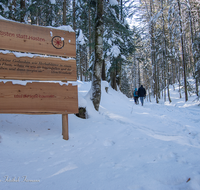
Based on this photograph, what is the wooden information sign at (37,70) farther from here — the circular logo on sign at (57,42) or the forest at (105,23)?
the forest at (105,23)

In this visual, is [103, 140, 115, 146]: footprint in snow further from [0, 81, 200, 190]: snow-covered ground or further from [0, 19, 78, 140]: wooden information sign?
[0, 19, 78, 140]: wooden information sign

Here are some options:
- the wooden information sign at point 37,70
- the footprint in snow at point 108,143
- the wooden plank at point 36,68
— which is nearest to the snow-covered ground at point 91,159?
the footprint in snow at point 108,143

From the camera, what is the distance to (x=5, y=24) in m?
3.29

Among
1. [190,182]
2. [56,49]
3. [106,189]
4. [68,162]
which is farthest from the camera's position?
[56,49]

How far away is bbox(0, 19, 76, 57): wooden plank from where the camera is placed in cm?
329

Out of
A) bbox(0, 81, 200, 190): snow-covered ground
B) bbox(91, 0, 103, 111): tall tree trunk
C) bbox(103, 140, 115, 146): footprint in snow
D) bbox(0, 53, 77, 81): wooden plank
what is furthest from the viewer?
bbox(91, 0, 103, 111): tall tree trunk

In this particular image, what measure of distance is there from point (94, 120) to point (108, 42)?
9.39 metres

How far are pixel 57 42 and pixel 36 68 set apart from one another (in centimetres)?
95

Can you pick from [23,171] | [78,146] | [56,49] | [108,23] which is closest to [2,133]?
[23,171]

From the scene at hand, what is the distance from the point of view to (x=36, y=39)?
3561 mm

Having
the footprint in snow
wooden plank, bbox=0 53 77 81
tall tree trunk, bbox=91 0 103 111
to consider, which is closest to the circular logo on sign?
wooden plank, bbox=0 53 77 81

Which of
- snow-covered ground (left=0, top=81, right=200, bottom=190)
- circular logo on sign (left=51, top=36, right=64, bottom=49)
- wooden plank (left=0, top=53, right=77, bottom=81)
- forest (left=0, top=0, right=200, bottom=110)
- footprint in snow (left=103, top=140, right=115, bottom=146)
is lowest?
footprint in snow (left=103, top=140, right=115, bottom=146)

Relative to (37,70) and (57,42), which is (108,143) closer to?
(37,70)

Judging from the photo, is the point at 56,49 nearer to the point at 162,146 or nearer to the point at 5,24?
the point at 5,24
